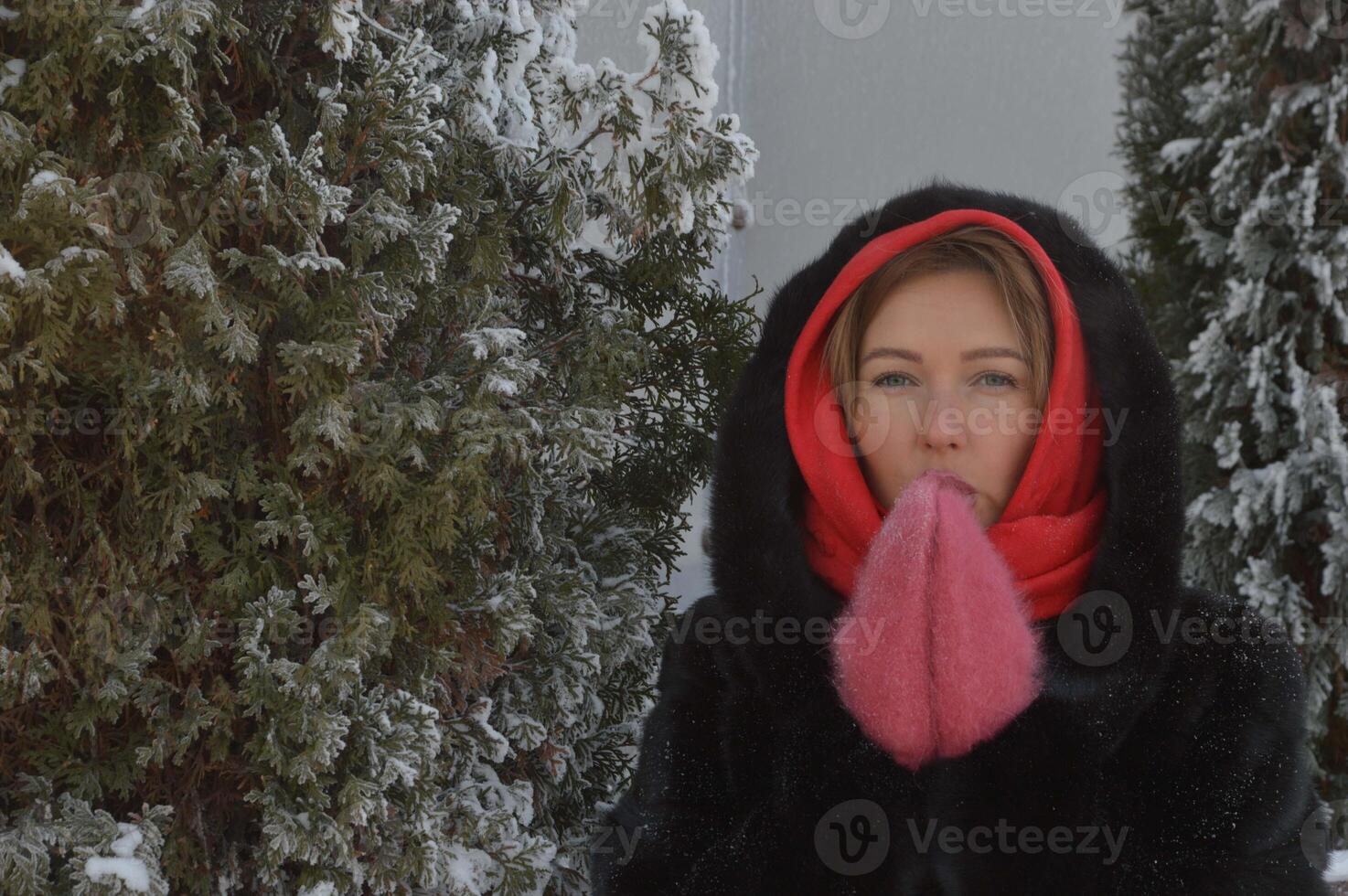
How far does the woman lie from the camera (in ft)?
5.26

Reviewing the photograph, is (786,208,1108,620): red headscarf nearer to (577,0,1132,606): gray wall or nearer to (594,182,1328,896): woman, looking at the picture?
(594,182,1328,896): woman

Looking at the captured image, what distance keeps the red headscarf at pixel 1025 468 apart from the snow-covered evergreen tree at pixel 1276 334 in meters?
2.03

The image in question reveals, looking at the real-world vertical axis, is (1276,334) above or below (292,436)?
above

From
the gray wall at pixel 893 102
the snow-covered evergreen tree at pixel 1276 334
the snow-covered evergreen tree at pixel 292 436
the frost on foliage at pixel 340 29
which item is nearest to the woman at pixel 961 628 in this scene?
the snow-covered evergreen tree at pixel 292 436

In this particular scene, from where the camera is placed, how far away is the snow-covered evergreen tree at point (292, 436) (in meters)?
1.71

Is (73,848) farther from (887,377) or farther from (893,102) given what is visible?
(893,102)

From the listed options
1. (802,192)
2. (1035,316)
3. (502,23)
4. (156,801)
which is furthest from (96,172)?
(802,192)

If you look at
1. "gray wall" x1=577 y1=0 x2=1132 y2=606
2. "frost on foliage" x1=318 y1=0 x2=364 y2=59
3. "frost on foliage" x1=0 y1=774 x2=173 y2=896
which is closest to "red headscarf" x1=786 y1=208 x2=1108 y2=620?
"frost on foliage" x1=318 y1=0 x2=364 y2=59

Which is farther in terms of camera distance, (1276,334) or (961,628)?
(1276,334)

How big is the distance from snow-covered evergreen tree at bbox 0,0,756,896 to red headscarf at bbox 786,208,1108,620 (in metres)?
0.41

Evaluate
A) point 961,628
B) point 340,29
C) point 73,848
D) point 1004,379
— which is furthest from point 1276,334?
point 73,848

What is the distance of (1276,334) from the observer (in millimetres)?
3498

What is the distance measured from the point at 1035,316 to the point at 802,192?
4.11 m

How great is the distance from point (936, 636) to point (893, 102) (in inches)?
173
